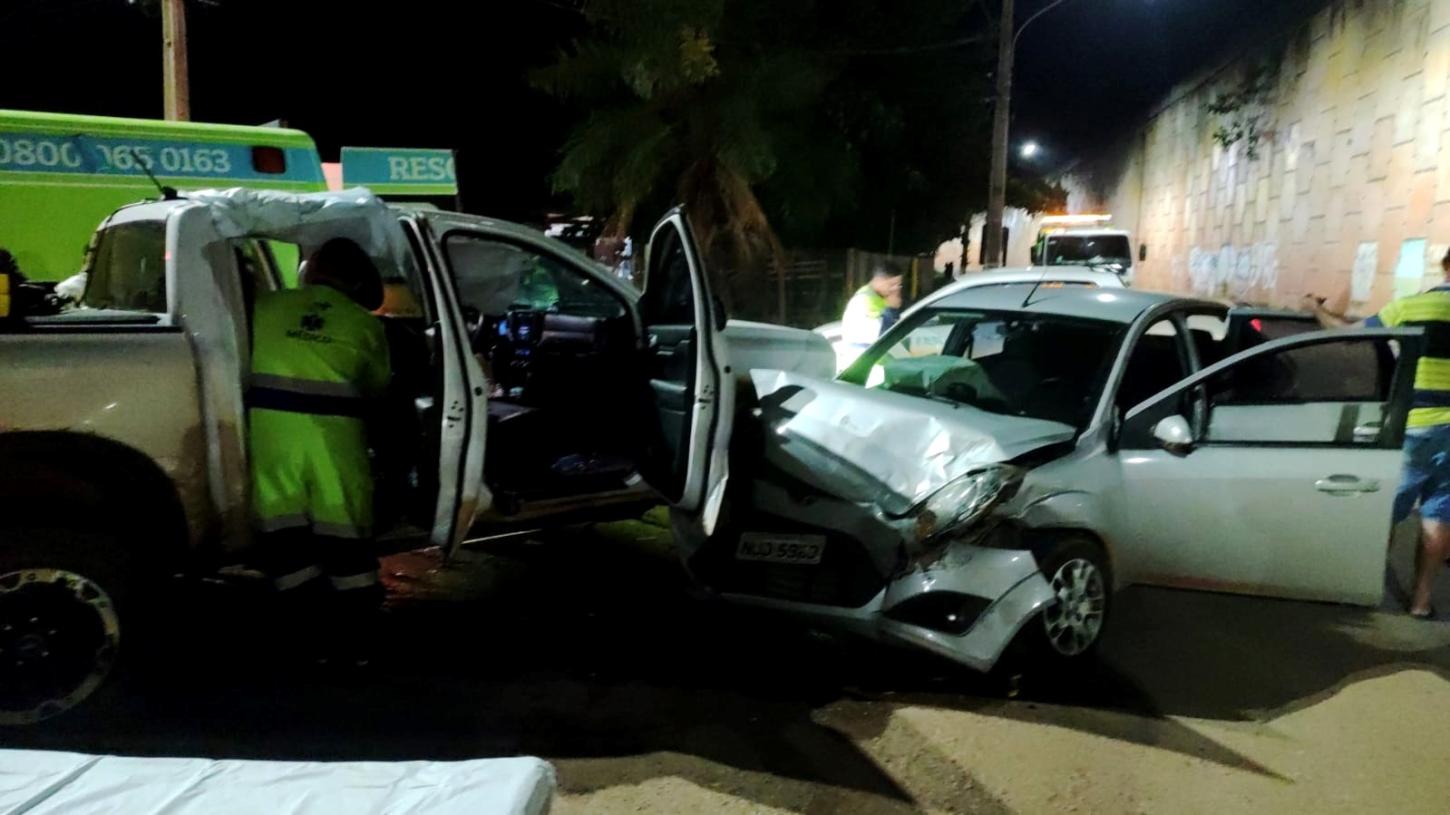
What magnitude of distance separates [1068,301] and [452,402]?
3207mm

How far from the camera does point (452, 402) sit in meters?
4.33

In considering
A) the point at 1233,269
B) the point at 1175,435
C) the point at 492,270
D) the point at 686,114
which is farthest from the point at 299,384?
the point at 1233,269

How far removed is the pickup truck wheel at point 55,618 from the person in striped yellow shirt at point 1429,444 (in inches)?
228

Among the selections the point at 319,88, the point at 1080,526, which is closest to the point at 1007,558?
the point at 1080,526

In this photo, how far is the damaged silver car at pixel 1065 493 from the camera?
4.32 meters

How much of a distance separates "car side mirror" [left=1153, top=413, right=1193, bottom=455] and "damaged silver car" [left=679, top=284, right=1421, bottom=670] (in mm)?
12

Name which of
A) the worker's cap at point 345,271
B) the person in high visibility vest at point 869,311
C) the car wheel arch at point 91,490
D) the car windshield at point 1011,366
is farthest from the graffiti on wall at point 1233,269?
the car wheel arch at point 91,490

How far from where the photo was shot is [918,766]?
3.94m

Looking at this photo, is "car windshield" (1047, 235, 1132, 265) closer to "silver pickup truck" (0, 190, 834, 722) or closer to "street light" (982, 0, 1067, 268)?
"street light" (982, 0, 1067, 268)

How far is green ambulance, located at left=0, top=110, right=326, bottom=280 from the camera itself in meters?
7.53

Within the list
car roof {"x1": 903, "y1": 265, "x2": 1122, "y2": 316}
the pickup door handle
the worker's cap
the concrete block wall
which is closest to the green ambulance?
the worker's cap

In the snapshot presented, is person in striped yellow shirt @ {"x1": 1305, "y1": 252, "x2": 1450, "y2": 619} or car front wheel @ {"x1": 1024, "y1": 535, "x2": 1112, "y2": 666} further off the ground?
person in striped yellow shirt @ {"x1": 1305, "y1": 252, "x2": 1450, "y2": 619}

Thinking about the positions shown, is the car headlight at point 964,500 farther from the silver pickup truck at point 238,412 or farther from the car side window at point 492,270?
the car side window at point 492,270

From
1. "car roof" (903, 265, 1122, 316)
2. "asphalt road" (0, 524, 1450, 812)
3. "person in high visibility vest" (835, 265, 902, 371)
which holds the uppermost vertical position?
"car roof" (903, 265, 1122, 316)
